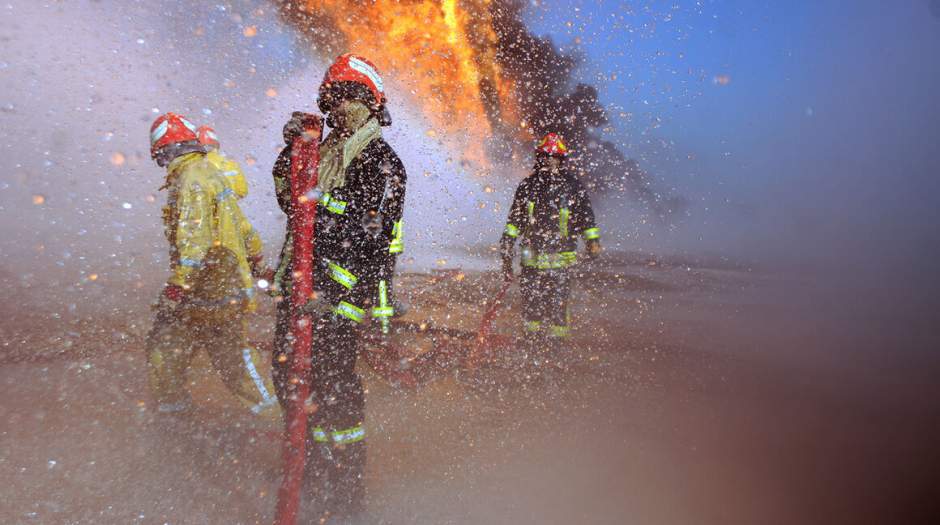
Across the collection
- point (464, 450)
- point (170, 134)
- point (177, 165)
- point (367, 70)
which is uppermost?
point (367, 70)

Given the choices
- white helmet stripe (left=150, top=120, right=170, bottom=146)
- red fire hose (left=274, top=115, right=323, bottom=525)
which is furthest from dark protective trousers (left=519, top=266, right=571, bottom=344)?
white helmet stripe (left=150, top=120, right=170, bottom=146)

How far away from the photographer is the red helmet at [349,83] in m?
2.40

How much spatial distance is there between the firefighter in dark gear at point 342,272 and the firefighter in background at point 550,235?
2.63m

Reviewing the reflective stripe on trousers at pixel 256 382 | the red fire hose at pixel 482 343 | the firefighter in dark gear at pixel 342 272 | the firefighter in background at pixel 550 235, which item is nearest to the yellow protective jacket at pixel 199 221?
the reflective stripe on trousers at pixel 256 382

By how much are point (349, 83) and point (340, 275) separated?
2.95 ft

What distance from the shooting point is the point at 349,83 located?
7.89ft

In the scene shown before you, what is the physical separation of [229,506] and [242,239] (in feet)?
5.27

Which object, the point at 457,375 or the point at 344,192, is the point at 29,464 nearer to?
the point at 344,192

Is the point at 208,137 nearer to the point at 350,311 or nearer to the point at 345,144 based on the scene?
the point at 345,144

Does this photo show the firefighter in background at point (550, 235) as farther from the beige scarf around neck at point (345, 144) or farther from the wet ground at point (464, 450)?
the beige scarf around neck at point (345, 144)

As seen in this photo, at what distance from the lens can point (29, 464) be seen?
2.75 metres

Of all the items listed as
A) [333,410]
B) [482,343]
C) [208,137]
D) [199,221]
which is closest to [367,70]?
[199,221]

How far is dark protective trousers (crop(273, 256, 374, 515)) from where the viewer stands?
2.35 meters

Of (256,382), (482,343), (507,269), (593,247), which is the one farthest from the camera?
(593,247)
